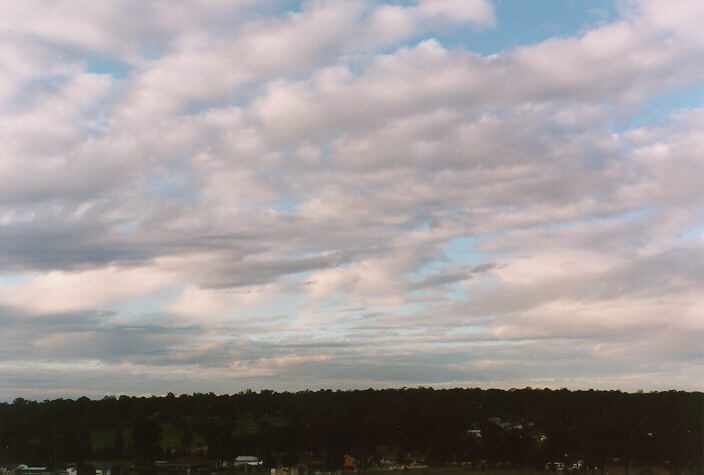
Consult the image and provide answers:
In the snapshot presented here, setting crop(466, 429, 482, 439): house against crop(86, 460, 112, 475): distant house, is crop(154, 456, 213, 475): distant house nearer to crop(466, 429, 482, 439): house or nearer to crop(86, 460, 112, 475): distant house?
crop(86, 460, 112, 475): distant house

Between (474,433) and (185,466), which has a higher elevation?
(474,433)

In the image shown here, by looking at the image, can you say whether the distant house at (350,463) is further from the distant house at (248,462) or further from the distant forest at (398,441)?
the distant house at (248,462)

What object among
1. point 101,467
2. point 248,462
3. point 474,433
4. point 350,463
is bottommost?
point 350,463

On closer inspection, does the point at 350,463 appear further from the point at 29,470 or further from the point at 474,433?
the point at 29,470

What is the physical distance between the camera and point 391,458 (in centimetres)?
18400

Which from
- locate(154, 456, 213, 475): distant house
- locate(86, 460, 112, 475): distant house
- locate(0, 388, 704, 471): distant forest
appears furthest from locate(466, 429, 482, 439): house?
locate(86, 460, 112, 475): distant house

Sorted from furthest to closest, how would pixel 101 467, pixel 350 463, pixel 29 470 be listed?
pixel 350 463 → pixel 101 467 → pixel 29 470

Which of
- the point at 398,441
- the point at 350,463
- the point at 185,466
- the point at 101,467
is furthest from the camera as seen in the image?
the point at 398,441

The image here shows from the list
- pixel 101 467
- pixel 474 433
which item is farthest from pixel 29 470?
pixel 474 433

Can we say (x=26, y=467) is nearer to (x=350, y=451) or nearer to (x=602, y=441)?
(x=350, y=451)

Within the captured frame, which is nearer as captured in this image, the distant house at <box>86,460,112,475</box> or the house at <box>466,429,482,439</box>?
the distant house at <box>86,460,112,475</box>

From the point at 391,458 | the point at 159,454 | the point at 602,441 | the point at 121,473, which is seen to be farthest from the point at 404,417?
the point at 121,473

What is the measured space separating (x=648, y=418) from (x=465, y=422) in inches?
1749

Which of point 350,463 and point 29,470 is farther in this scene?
point 350,463
